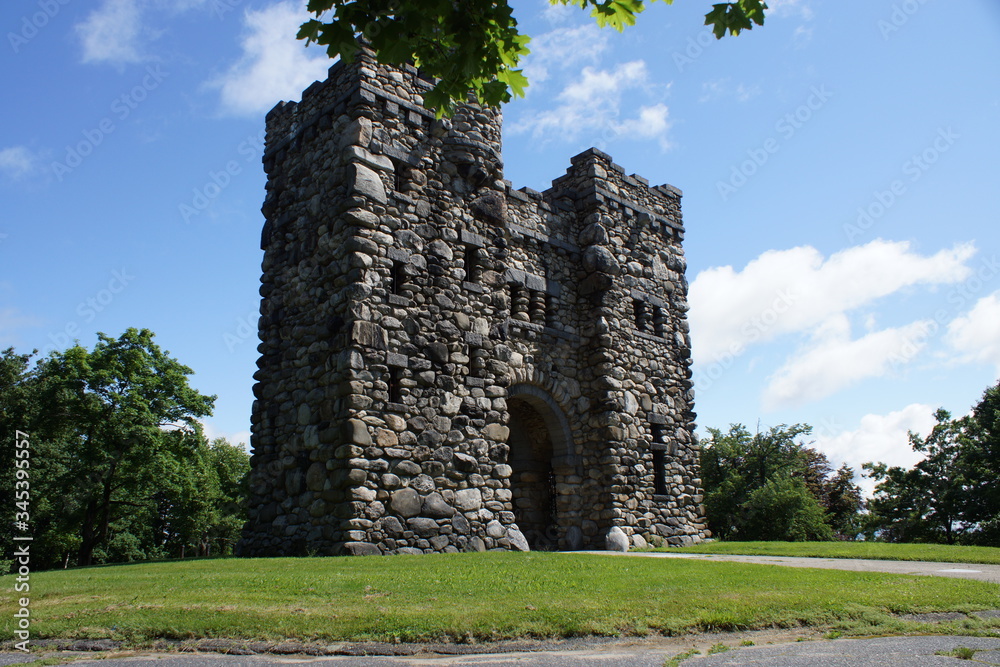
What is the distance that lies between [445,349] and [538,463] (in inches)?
196

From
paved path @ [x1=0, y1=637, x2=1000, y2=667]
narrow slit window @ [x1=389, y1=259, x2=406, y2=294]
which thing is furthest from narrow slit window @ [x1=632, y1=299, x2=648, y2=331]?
paved path @ [x1=0, y1=637, x2=1000, y2=667]

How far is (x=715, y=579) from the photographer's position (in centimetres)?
760

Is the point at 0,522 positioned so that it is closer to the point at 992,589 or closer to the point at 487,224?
the point at 487,224

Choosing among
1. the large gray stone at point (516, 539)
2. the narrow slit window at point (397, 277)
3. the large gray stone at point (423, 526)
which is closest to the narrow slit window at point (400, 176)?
the narrow slit window at point (397, 277)

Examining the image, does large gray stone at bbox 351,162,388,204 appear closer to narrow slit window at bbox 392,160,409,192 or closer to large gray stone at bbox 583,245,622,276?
narrow slit window at bbox 392,160,409,192

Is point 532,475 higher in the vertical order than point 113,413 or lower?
lower

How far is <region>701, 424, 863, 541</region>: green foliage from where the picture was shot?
18.8m

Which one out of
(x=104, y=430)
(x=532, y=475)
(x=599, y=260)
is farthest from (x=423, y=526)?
(x=104, y=430)

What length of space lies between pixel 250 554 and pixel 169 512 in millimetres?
37601

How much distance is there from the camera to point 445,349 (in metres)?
11.8

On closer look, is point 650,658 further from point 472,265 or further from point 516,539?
point 472,265

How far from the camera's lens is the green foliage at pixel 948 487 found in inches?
1102

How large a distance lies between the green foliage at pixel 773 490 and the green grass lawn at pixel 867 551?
5089 mm

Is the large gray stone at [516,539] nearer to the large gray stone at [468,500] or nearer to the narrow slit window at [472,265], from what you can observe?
the large gray stone at [468,500]
